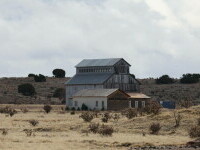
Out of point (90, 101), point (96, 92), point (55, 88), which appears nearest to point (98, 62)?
point (96, 92)

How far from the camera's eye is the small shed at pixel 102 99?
87494 mm

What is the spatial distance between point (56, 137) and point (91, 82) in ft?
211

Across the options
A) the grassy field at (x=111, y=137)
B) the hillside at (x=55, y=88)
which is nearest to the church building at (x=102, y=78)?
the hillside at (x=55, y=88)

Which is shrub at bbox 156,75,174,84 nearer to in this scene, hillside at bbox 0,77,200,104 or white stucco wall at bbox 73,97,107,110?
hillside at bbox 0,77,200,104

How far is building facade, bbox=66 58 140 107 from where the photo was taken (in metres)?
99.5

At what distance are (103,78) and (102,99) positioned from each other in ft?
41.8

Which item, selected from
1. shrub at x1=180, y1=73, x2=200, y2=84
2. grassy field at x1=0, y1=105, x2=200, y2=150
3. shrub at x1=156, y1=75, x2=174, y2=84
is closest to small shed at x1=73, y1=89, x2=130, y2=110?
grassy field at x1=0, y1=105, x2=200, y2=150

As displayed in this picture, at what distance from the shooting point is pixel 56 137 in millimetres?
35719

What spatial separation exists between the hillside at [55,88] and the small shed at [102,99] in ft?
79.2

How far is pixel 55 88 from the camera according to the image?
13762 centimetres

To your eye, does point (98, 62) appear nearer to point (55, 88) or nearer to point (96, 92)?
point (96, 92)

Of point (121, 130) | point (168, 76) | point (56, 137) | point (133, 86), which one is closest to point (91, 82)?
point (133, 86)

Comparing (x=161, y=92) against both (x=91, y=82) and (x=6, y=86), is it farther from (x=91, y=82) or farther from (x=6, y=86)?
(x=6, y=86)

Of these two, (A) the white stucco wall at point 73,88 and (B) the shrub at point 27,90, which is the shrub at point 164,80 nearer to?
(B) the shrub at point 27,90
